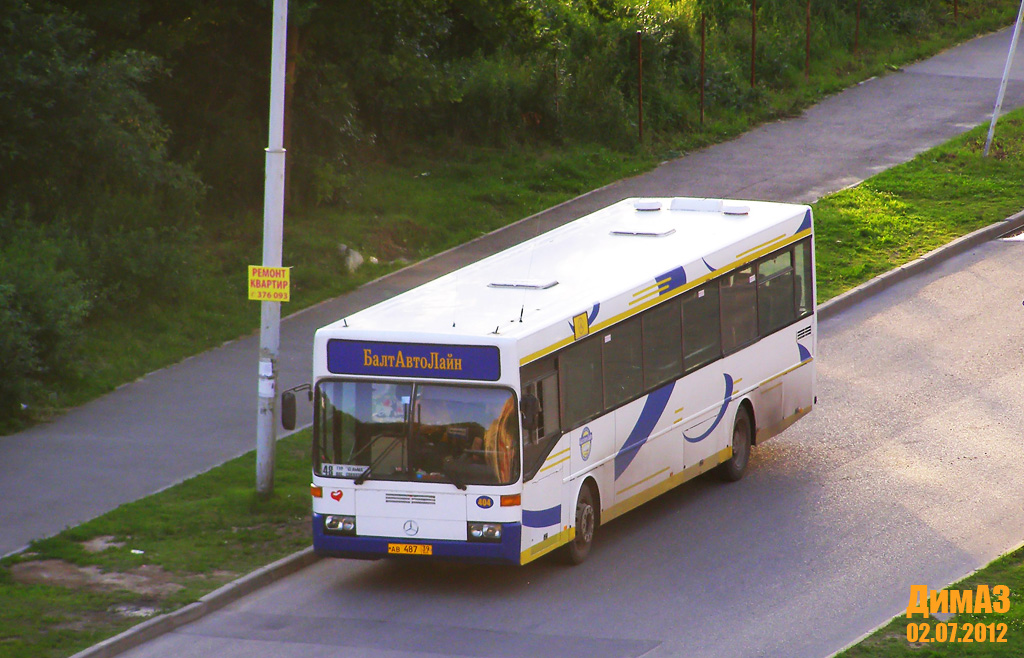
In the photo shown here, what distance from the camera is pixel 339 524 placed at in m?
12.8

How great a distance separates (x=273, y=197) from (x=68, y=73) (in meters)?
7.02

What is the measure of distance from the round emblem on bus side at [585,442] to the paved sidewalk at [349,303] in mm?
4743

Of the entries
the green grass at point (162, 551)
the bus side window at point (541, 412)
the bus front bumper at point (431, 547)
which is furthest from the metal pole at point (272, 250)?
the bus side window at point (541, 412)

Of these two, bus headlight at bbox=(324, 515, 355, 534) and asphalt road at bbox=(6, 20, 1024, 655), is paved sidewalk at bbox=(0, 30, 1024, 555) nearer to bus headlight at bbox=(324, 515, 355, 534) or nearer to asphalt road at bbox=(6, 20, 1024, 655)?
asphalt road at bbox=(6, 20, 1024, 655)

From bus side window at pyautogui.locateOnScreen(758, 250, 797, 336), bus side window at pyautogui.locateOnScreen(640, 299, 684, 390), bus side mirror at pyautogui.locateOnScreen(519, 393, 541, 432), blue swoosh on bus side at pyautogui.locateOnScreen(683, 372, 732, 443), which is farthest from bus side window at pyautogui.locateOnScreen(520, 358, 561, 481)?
bus side window at pyautogui.locateOnScreen(758, 250, 797, 336)

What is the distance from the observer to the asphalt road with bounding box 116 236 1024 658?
38.1 feet

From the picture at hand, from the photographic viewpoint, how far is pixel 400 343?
1258cm

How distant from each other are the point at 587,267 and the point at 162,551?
5190mm

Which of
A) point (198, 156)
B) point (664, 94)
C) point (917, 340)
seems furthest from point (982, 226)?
point (198, 156)

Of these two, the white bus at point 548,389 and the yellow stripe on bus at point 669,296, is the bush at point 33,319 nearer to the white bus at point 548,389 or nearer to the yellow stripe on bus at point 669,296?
the white bus at point 548,389

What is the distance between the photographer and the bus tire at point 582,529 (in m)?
13.6

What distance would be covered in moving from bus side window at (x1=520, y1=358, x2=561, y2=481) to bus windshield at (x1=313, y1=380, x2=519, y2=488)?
0.22m

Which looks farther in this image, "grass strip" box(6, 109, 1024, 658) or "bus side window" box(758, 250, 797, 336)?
"bus side window" box(758, 250, 797, 336)

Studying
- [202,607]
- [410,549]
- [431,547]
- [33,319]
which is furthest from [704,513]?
[33,319]
